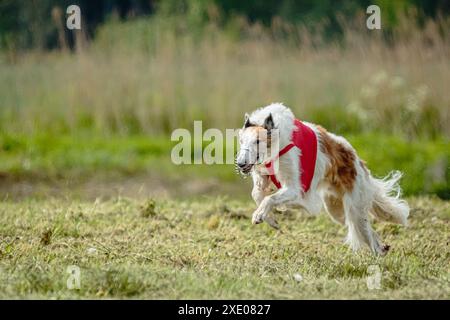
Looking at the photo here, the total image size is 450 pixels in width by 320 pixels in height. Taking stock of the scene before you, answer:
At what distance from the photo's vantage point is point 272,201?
21.8ft

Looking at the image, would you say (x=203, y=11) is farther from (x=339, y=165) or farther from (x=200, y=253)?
(x=200, y=253)

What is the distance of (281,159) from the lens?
6.86 m

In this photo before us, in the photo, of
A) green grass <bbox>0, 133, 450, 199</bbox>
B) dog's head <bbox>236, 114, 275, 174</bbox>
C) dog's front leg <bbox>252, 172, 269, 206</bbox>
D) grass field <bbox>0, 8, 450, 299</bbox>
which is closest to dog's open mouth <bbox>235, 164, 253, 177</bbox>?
dog's head <bbox>236, 114, 275, 174</bbox>

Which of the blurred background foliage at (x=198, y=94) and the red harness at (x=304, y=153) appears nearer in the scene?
the red harness at (x=304, y=153)

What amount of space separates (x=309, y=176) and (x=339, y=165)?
0.39 metres

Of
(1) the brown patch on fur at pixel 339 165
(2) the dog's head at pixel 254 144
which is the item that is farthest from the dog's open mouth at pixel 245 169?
(1) the brown patch on fur at pixel 339 165

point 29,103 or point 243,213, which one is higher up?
point 29,103

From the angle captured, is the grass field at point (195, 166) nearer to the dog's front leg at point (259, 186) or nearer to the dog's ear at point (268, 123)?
the dog's front leg at point (259, 186)

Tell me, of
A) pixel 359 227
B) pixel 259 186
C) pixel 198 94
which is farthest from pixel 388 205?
pixel 198 94

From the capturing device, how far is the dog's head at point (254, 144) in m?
6.48

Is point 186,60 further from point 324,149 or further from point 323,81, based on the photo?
point 324,149
